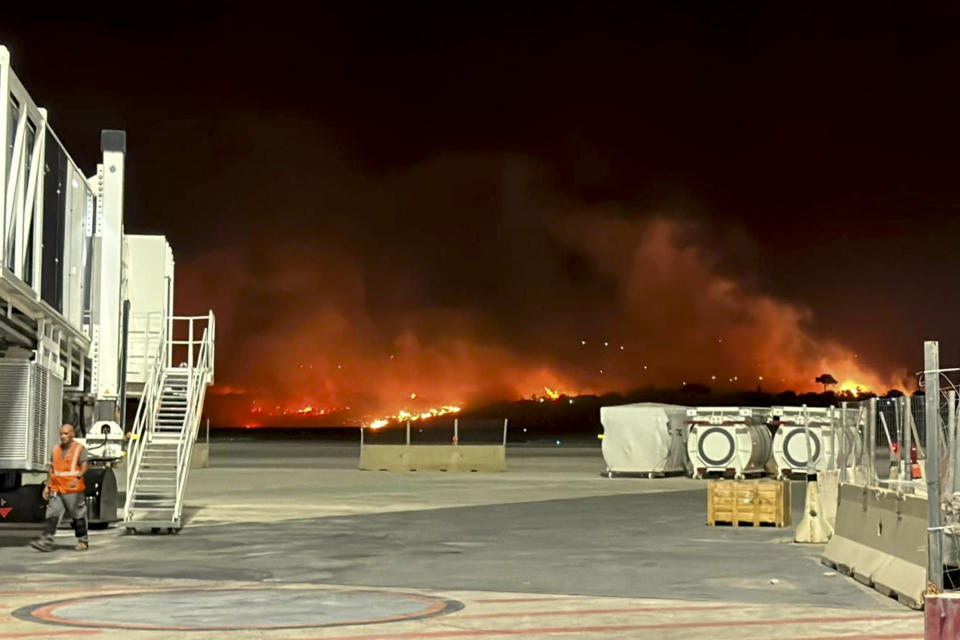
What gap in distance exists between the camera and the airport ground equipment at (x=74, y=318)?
55.4 feet

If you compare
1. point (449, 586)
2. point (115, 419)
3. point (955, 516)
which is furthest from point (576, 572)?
point (115, 419)

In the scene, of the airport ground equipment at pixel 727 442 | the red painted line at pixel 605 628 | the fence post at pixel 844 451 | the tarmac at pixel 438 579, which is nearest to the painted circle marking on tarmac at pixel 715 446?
the airport ground equipment at pixel 727 442

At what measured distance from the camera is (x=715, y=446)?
137ft

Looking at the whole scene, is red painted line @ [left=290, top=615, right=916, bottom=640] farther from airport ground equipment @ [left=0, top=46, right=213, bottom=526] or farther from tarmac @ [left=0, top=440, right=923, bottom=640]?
airport ground equipment @ [left=0, top=46, right=213, bottom=526]

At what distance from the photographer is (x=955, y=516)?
1251cm

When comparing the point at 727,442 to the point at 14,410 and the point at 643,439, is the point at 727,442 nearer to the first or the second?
the point at 643,439

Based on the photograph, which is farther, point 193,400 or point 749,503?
point 193,400

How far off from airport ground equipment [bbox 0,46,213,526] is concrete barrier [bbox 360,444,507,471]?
868 inches

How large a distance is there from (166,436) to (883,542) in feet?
44.0

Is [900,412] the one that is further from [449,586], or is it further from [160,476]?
[160,476]

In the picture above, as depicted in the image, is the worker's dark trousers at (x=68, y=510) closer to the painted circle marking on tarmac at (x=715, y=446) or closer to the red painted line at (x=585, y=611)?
the red painted line at (x=585, y=611)

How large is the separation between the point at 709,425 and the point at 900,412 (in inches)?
1060

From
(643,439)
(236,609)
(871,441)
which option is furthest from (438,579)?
(643,439)

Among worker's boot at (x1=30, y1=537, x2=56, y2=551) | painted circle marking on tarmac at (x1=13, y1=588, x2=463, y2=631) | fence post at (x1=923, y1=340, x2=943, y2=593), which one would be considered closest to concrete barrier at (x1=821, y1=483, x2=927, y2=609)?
fence post at (x1=923, y1=340, x2=943, y2=593)
